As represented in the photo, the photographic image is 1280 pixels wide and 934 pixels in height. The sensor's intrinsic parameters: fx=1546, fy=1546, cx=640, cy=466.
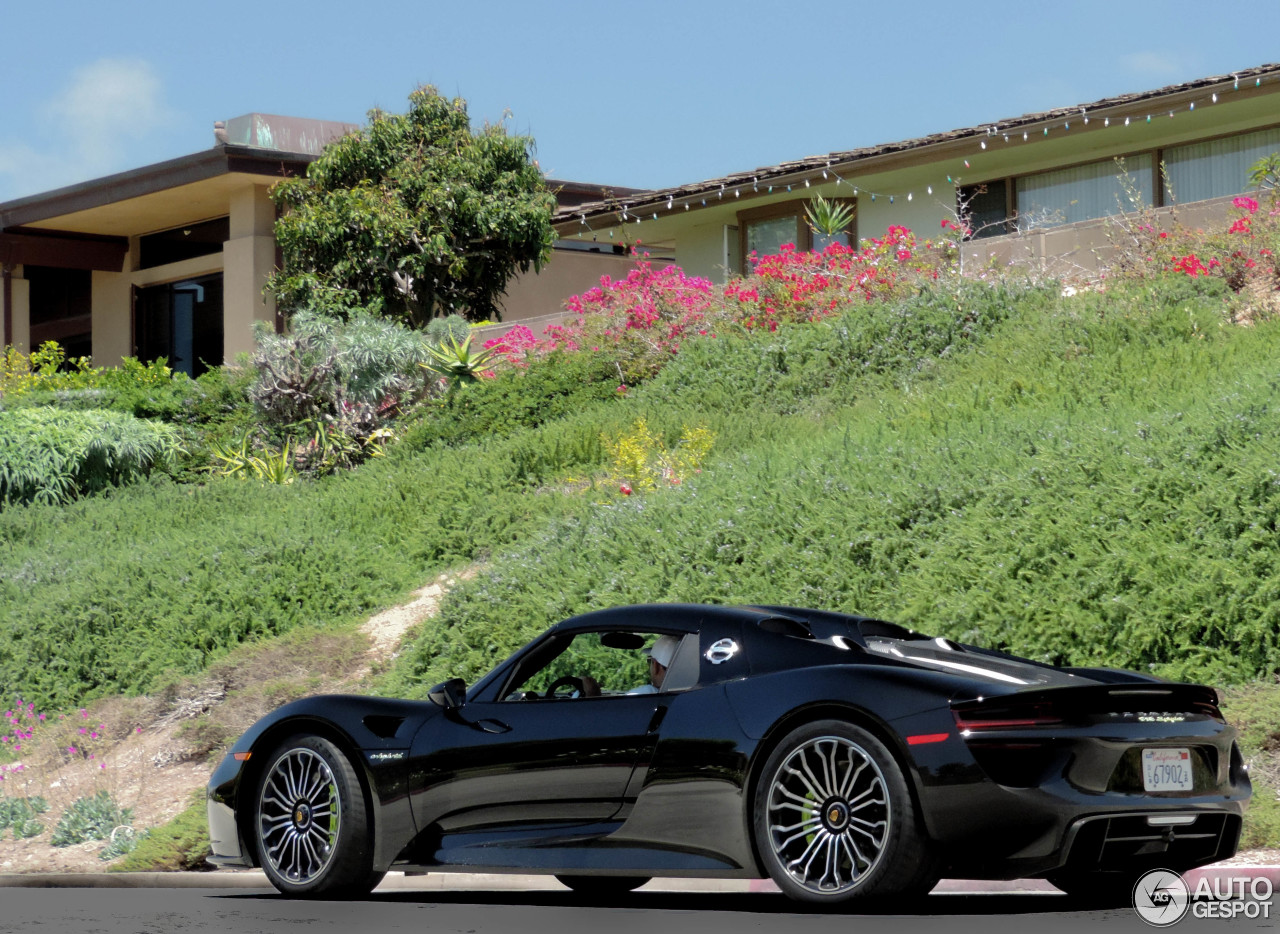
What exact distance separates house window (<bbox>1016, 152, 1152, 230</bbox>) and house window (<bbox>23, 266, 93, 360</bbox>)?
22.7 meters

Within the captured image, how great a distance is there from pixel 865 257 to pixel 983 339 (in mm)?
4392

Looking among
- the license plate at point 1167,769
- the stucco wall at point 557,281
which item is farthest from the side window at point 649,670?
the stucco wall at point 557,281

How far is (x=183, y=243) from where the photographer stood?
34.6 metres

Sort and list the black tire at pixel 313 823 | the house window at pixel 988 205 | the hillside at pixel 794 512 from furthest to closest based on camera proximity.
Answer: the house window at pixel 988 205
the hillside at pixel 794 512
the black tire at pixel 313 823

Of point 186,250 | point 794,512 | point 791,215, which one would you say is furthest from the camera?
point 186,250

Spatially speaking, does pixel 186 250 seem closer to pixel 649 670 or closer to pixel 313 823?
pixel 313 823

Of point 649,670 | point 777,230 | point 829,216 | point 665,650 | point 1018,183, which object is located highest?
point 1018,183

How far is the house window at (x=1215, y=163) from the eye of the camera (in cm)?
2286

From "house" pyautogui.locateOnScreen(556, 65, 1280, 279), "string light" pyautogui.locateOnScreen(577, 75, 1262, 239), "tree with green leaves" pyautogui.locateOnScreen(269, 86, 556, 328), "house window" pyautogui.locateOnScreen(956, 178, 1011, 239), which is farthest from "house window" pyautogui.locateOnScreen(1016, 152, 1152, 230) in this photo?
"tree with green leaves" pyautogui.locateOnScreen(269, 86, 556, 328)

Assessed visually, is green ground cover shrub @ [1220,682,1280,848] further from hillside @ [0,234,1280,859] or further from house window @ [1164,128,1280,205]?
house window @ [1164,128,1280,205]

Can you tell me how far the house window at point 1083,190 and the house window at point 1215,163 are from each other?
0.45 metres

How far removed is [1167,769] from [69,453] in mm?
19135

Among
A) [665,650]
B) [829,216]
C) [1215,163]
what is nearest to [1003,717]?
[665,650]

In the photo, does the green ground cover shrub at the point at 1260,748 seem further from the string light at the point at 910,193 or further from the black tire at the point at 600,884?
the string light at the point at 910,193
